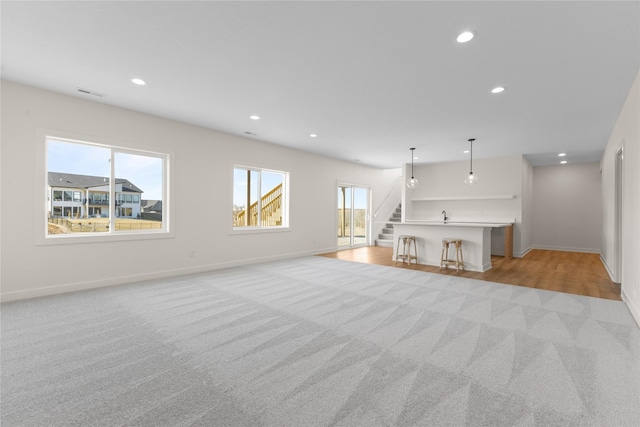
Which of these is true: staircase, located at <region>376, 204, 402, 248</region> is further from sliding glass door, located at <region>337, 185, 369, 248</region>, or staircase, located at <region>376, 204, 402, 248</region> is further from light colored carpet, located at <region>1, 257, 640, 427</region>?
light colored carpet, located at <region>1, 257, 640, 427</region>

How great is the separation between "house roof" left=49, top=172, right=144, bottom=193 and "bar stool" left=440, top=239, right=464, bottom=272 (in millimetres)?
5887

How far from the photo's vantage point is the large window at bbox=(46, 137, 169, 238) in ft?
13.5

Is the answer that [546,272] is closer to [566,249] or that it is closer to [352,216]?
[566,249]

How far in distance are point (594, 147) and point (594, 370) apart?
657cm

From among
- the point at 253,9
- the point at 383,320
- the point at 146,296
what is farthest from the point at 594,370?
the point at 146,296

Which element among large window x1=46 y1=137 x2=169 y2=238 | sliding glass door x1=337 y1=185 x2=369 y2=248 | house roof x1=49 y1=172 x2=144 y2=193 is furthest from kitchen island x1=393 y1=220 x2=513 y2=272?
house roof x1=49 y1=172 x2=144 y2=193

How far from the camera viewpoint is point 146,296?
153 inches

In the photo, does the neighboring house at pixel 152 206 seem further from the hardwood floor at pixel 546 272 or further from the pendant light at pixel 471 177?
the pendant light at pixel 471 177

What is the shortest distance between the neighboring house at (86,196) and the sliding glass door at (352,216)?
5.47m

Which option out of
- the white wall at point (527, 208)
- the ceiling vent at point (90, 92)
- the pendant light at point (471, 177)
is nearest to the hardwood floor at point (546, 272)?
the white wall at point (527, 208)

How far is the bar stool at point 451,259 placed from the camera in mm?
5664

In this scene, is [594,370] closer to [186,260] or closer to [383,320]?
[383,320]

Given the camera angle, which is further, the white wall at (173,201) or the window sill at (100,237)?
the window sill at (100,237)

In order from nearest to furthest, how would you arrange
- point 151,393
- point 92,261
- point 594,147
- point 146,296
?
point 151,393
point 146,296
point 92,261
point 594,147
